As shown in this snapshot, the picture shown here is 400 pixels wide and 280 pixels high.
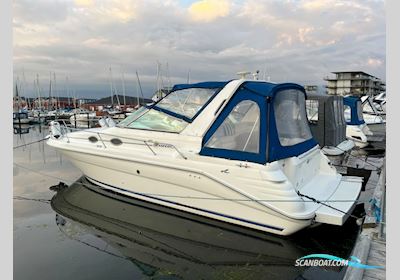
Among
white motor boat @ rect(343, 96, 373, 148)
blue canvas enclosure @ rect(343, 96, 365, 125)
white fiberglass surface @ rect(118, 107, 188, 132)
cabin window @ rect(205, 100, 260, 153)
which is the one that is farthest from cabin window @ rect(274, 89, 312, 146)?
blue canvas enclosure @ rect(343, 96, 365, 125)

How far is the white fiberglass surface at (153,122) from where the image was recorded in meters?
6.62

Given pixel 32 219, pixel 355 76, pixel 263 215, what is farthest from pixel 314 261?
pixel 355 76

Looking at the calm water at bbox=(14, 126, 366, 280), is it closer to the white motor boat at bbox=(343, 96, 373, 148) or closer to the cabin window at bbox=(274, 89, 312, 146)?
the cabin window at bbox=(274, 89, 312, 146)

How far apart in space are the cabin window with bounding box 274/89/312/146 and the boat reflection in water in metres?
A: 1.78

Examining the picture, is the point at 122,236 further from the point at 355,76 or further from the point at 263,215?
the point at 355,76

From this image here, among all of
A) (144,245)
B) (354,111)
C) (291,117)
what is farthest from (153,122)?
(354,111)

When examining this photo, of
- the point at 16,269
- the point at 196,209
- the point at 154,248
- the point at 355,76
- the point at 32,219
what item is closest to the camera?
the point at 16,269

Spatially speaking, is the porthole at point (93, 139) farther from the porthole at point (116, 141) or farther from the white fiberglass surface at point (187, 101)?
the white fiberglass surface at point (187, 101)

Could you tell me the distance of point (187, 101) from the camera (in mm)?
6824

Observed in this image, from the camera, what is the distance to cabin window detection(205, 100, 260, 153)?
5594mm

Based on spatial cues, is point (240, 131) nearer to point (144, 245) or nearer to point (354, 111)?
point (144, 245)

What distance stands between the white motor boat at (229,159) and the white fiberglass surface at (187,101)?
24 mm

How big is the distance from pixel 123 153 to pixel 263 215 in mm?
3223

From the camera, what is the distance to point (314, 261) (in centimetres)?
482
